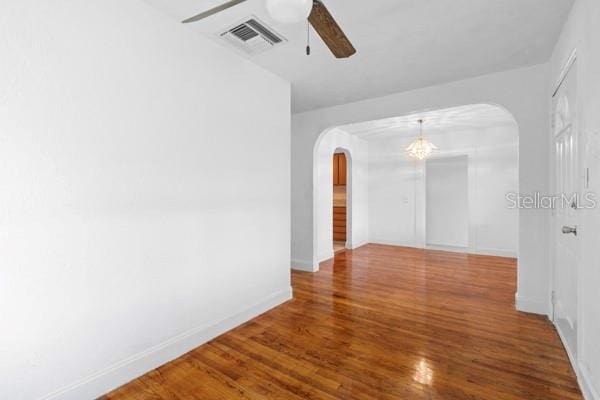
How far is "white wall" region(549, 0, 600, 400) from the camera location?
1566mm

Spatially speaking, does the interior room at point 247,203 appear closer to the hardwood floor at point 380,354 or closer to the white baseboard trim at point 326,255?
the hardwood floor at point 380,354

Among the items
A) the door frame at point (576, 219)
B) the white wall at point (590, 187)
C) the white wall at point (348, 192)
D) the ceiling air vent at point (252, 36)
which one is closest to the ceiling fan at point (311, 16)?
the ceiling air vent at point (252, 36)

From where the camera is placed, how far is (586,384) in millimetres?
1717

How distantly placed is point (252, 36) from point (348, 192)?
4.37m

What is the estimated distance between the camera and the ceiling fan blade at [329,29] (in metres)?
1.50

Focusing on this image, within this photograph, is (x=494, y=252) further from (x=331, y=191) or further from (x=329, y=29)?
(x=329, y=29)

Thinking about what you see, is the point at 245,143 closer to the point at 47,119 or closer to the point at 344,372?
the point at 47,119

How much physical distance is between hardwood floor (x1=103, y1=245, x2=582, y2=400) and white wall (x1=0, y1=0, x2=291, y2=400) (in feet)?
1.05

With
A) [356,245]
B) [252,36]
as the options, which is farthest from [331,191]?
[252,36]

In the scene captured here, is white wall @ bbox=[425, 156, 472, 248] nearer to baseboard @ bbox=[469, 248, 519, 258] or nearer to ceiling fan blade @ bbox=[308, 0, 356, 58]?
baseboard @ bbox=[469, 248, 519, 258]

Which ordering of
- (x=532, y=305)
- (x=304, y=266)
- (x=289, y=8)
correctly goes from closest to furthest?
(x=289, y=8)
(x=532, y=305)
(x=304, y=266)

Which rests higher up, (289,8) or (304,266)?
(289,8)

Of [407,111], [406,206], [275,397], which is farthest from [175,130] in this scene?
[406,206]

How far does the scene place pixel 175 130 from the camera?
222 cm
